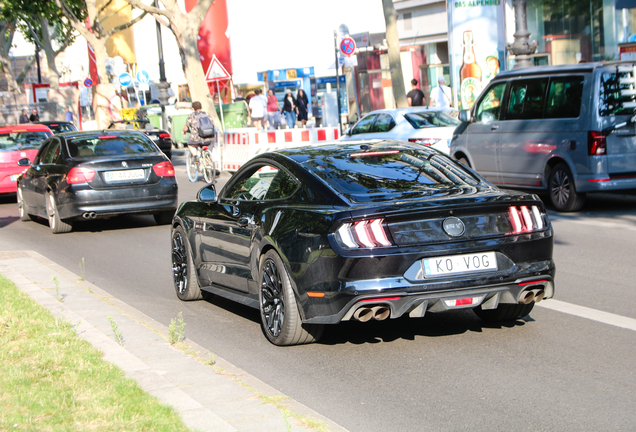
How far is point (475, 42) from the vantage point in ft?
75.9

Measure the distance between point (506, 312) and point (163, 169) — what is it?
8.01 metres

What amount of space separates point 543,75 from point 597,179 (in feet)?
6.33

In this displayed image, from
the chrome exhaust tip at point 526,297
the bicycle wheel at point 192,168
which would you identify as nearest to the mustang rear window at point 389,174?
the chrome exhaust tip at point 526,297

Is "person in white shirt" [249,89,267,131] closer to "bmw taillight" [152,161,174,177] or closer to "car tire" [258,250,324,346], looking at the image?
"bmw taillight" [152,161,174,177]

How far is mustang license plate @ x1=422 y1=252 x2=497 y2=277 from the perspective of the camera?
18.2ft

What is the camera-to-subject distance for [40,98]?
54.6 m

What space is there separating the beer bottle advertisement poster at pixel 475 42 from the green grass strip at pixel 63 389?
18262 mm

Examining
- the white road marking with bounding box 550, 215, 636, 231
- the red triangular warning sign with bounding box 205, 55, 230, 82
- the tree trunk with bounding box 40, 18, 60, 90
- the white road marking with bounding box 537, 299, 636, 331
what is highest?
the tree trunk with bounding box 40, 18, 60, 90

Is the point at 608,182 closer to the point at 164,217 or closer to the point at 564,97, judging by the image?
the point at 564,97

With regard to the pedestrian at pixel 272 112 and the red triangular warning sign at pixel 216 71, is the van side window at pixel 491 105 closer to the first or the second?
the red triangular warning sign at pixel 216 71

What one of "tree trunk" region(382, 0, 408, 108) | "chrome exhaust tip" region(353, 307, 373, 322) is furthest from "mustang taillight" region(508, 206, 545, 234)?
"tree trunk" region(382, 0, 408, 108)

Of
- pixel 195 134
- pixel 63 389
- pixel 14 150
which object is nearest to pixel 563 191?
pixel 63 389

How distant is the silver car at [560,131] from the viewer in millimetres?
12297

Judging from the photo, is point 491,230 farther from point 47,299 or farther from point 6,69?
point 6,69
